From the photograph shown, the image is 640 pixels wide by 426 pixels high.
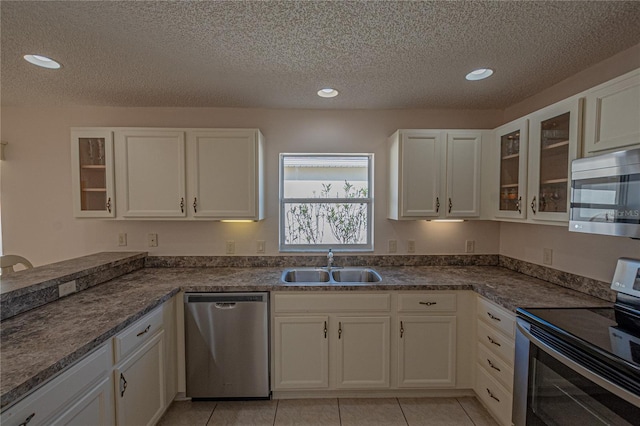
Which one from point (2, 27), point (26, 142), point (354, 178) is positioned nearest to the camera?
point (2, 27)

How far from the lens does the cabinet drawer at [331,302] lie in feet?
6.93

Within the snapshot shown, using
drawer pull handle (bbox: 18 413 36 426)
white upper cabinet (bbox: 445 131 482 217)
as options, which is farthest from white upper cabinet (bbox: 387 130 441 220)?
drawer pull handle (bbox: 18 413 36 426)

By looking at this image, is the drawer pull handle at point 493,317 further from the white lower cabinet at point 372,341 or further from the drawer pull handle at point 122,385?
the drawer pull handle at point 122,385

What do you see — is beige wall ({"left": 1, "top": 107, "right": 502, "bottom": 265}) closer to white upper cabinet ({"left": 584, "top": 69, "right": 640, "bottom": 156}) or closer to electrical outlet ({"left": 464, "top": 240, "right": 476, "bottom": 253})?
electrical outlet ({"left": 464, "top": 240, "right": 476, "bottom": 253})

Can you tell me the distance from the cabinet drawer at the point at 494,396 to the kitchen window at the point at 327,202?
4.51ft

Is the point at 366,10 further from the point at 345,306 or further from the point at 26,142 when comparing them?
the point at 26,142

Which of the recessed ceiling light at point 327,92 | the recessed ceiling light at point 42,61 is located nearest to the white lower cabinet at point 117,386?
the recessed ceiling light at point 42,61

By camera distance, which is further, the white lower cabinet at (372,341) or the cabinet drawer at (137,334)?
the white lower cabinet at (372,341)

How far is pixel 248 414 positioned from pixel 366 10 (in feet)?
8.68

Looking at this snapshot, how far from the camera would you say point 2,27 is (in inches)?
57.2

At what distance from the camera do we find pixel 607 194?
4.47 feet

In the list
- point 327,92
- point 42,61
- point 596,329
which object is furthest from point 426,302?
point 42,61

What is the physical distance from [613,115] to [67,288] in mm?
3343

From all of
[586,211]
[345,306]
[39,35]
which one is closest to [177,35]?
[39,35]
